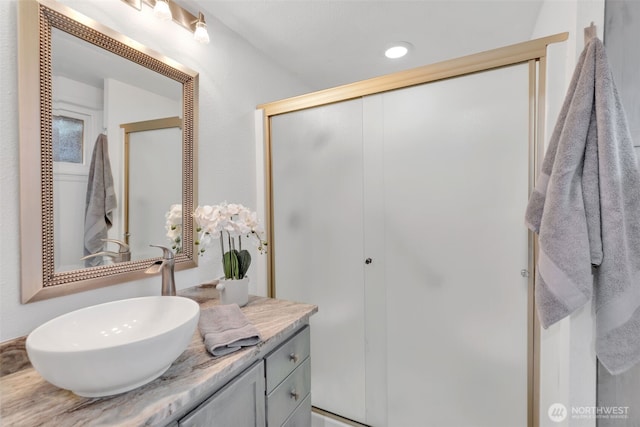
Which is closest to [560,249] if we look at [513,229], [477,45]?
[513,229]

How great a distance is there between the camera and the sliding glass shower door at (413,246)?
1236mm

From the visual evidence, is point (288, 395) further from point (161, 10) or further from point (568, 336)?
point (161, 10)

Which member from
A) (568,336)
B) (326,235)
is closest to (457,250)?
(568,336)

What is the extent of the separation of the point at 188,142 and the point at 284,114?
65 cm

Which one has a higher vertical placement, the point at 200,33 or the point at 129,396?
the point at 200,33

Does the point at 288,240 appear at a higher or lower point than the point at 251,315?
higher

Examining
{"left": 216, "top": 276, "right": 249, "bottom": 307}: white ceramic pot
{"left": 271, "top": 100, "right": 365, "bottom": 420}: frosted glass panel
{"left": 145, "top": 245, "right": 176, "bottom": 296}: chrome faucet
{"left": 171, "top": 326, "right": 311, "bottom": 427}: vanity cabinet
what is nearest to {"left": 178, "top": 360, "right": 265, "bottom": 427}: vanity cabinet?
{"left": 171, "top": 326, "right": 311, "bottom": 427}: vanity cabinet

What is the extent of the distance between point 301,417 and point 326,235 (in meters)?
0.88

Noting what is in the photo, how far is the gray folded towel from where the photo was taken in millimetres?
839

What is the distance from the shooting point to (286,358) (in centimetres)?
105

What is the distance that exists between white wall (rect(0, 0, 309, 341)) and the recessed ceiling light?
2.47 feet

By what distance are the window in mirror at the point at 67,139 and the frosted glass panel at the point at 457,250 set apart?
1.27 metres

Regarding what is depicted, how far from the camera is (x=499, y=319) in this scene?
4.12ft

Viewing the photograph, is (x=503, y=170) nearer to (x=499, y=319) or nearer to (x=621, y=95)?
(x=621, y=95)
